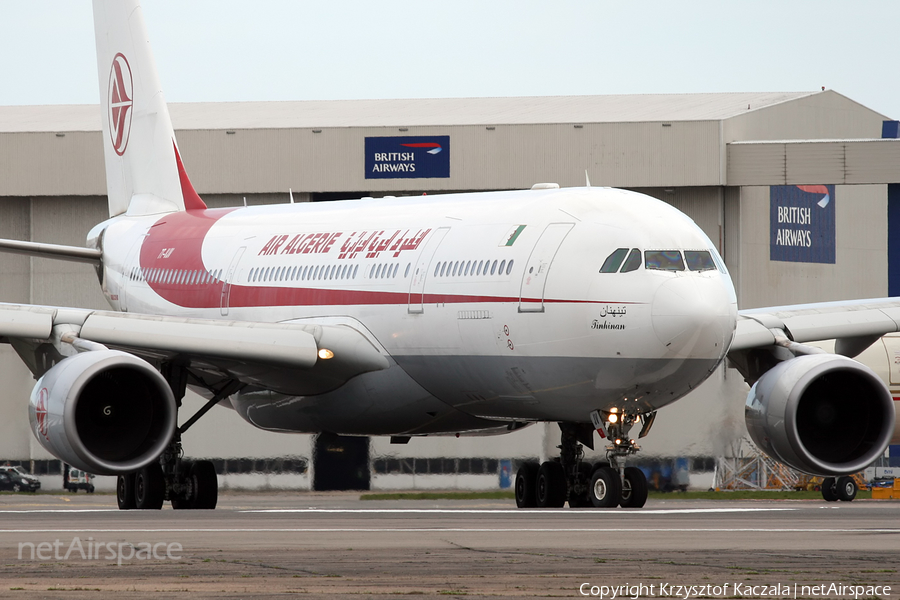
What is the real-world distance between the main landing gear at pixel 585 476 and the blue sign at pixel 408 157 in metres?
15.3

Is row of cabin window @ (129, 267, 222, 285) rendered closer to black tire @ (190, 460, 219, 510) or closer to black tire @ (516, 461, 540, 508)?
black tire @ (190, 460, 219, 510)

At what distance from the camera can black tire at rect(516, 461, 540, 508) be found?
20281 mm

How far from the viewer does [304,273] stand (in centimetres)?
2080

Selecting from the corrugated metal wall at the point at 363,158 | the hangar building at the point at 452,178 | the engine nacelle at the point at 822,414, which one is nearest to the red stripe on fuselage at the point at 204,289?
the engine nacelle at the point at 822,414

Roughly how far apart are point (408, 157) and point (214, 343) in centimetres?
1714

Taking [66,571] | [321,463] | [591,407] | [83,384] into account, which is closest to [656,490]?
[321,463]

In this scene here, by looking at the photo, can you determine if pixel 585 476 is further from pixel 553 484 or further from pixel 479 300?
pixel 479 300

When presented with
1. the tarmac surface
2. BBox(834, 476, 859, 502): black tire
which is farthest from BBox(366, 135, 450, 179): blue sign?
the tarmac surface

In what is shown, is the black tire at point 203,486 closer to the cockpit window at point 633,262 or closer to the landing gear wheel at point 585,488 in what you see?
the landing gear wheel at point 585,488

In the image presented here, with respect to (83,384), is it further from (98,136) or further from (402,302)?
(98,136)

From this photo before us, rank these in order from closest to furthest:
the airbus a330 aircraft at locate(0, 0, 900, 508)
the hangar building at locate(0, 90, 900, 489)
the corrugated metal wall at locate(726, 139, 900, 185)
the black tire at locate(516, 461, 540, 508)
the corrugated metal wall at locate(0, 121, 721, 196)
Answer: the airbus a330 aircraft at locate(0, 0, 900, 508)
the black tire at locate(516, 461, 540, 508)
the hangar building at locate(0, 90, 900, 489)
the corrugated metal wall at locate(726, 139, 900, 185)
the corrugated metal wall at locate(0, 121, 721, 196)

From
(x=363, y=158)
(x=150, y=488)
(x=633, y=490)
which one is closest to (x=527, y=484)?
(x=633, y=490)

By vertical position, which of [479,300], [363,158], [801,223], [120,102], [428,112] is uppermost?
[428,112]

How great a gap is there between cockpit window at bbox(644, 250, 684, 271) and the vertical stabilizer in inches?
469
